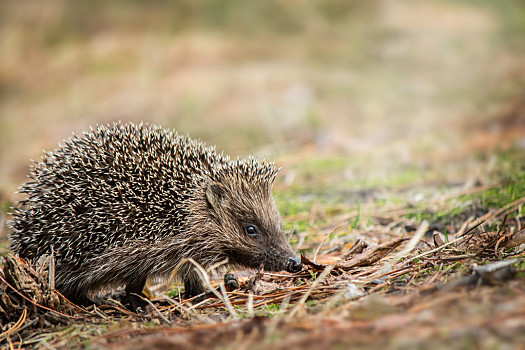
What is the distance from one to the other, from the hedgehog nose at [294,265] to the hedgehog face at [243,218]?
1.35 ft

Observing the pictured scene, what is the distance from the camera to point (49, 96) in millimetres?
19812

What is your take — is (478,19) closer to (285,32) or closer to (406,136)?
(285,32)

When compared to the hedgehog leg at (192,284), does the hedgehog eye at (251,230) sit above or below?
above

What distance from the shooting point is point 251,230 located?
5.24m

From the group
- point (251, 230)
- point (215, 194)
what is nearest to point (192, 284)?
point (251, 230)

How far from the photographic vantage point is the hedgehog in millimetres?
4762

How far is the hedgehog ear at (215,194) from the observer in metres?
5.26

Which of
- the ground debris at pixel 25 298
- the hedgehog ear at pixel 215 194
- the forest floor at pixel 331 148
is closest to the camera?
the forest floor at pixel 331 148

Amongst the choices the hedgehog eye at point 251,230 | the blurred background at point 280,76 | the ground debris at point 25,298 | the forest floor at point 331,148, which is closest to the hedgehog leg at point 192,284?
the forest floor at point 331,148

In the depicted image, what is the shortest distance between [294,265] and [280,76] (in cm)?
1406

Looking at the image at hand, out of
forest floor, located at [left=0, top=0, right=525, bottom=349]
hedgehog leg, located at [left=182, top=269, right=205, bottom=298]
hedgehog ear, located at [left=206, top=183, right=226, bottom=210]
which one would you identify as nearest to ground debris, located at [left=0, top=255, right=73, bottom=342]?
forest floor, located at [left=0, top=0, right=525, bottom=349]

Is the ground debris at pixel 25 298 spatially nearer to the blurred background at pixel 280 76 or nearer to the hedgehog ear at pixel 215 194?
the hedgehog ear at pixel 215 194

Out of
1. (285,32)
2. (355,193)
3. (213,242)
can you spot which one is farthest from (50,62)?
(213,242)

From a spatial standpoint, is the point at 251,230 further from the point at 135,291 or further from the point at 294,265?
the point at 135,291
